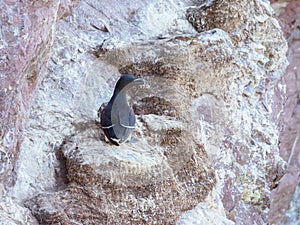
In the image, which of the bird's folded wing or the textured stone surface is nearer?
the bird's folded wing

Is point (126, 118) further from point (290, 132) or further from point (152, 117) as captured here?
point (290, 132)

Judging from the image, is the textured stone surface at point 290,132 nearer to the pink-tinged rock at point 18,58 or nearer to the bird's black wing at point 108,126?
the bird's black wing at point 108,126

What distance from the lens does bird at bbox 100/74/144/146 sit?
108 centimetres

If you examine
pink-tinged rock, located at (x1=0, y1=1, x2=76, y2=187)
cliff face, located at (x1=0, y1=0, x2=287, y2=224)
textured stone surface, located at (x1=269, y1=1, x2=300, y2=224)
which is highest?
pink-tinged rock, located at (x1=0, y1=1, x2=76, y2=187)

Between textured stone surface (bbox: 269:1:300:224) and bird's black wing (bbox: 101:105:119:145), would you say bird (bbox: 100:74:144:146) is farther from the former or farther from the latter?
textured stone surface (bbox: 269:1:300:224)

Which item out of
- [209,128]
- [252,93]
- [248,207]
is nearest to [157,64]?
[209,128]

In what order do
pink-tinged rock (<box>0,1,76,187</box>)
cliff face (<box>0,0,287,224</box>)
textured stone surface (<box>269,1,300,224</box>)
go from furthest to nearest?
textured stone surface (<box>269,1,300,224</box>) → cliff face (<box>0,0,287,224</box>) → pink-tinged rock (<box>0,1,76,187</box>)

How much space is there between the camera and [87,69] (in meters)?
1.21

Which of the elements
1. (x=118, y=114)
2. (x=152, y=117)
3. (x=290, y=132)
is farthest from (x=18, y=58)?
(x=290, y=132)

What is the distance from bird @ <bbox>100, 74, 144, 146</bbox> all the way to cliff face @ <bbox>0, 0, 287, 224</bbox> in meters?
0.02

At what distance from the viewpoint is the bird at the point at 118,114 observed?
3.53ft

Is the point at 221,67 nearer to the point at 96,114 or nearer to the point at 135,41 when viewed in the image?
the point at 135,41

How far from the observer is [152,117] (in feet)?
3.95

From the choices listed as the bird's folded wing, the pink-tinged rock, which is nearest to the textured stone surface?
the bird's folded wing
